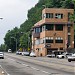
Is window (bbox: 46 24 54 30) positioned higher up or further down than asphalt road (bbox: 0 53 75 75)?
higher up

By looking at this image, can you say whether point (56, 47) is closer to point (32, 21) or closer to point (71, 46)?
point (71, 46)

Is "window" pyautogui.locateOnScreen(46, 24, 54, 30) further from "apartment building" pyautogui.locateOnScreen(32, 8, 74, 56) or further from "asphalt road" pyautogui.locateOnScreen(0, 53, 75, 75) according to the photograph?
"asphalt road" pyautogui.locateOnScreen(0, 53, 75, 75)

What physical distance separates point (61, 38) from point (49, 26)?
553 centimetres

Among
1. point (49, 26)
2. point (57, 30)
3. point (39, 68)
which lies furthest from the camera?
point (49, 26)

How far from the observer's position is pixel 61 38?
121250mm

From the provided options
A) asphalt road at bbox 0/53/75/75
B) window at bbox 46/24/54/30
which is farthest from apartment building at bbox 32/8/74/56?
asphalt road at bbox 0/53/75/75

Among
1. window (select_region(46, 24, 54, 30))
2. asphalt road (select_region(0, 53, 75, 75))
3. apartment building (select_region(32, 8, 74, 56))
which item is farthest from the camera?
window (select_region(46, 24, 54, 30))

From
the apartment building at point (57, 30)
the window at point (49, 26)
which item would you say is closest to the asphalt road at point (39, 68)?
the apartment building at point (57, 30)

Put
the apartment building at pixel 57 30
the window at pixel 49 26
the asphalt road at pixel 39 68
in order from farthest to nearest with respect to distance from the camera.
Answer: the window at pixel 49 26 < the apartment building at pixel 57 30 < the asphalt road at pixel 39 68

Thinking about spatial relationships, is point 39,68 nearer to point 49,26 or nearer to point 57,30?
point 57,30

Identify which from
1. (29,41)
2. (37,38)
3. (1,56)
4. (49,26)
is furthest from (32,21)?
(1,56)

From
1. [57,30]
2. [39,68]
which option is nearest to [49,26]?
[57,30]

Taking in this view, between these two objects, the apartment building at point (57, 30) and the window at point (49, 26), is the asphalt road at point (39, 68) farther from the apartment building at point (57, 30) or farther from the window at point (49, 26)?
the window at point (49, 26)

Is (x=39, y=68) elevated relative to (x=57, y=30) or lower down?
lower down
